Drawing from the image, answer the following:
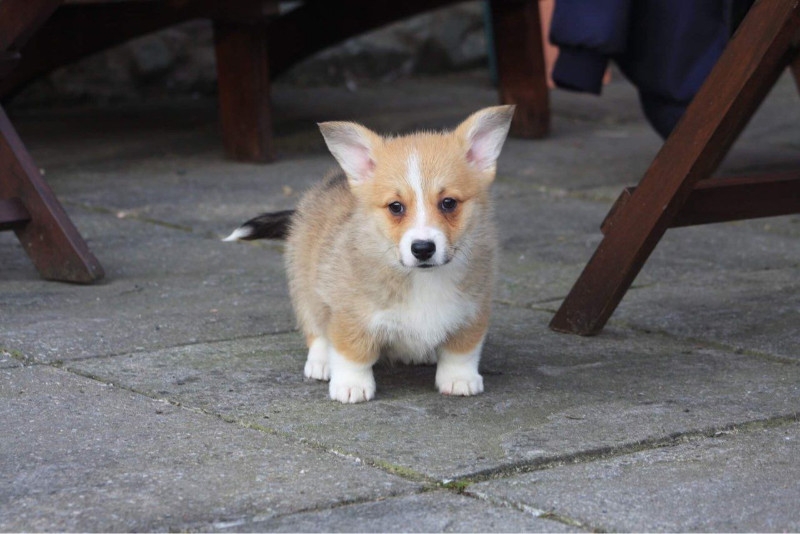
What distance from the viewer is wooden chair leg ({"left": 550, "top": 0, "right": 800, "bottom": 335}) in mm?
3664

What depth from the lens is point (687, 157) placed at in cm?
377

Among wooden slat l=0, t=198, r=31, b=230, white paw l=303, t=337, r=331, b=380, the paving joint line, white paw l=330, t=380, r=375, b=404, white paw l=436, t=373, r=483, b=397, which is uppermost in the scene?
the paving joint line

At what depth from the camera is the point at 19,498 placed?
8.28ft

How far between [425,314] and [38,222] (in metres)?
1.88

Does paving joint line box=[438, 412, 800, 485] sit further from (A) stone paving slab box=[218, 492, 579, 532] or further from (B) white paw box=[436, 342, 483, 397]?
(B) white paw box=[436, 342, 483, 397]

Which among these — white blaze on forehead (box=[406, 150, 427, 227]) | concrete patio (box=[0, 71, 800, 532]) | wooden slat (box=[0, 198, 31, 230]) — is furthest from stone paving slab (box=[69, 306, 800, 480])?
wooden slat (box=[0, 198, 31, 230])

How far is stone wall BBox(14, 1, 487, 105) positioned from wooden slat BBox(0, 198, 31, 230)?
4313 millimetres

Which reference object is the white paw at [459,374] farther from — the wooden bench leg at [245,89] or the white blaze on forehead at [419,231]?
the wooden bench leg at [245,89]

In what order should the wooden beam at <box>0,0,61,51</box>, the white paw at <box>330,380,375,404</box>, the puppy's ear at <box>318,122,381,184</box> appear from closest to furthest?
the white paw at <box>330,380,375,404</box> → the puppy's ear at <box>318,122,381,184</box> → the wooden beam at <box>0,0,61,51</box>

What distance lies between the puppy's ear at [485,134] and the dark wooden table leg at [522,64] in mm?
4011

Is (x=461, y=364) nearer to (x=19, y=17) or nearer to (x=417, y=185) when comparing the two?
(x=417, y=185)

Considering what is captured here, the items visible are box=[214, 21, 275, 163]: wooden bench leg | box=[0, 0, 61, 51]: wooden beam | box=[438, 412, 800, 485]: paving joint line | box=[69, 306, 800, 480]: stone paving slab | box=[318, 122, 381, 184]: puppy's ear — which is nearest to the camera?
box=[438, 412, 800, 485]: paving joint line

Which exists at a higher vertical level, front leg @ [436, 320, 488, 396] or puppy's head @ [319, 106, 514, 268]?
puppy's head @ [319, 106, 514, 268]

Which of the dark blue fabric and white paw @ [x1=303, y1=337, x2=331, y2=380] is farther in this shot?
the dark blue fabric
